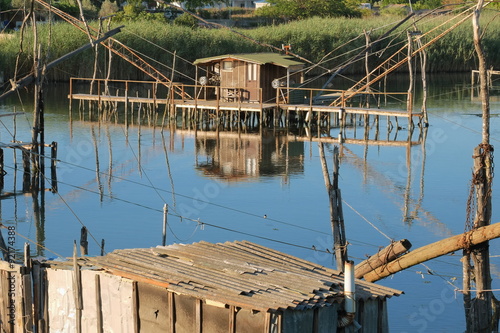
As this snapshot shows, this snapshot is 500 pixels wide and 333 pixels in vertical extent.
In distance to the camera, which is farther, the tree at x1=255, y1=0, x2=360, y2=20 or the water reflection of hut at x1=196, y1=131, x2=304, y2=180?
the tree at x1=255, y1=0, x2=360, y2=20

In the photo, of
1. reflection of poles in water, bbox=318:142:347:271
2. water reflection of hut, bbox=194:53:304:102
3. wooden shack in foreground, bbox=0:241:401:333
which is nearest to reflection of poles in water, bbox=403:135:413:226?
water reflection of hut, bbox=194:53:304:102

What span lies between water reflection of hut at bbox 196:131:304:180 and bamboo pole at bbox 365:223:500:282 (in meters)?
15.3

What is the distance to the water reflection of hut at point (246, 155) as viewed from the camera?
3152 cm

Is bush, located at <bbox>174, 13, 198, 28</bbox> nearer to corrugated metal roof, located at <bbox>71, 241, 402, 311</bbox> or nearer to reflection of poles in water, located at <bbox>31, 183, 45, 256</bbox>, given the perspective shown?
reflection of poles in water, located at <bbox>31, 183, 45, 256</bbox>

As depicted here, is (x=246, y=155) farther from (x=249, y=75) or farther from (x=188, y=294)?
(x=188, y=294)

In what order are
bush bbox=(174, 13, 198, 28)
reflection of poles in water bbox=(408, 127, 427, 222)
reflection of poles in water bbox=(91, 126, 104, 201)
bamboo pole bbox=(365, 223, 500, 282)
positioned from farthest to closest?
1. bush bbox=(174, 13, 198, 28)
2. reflection of poles in water bbox=(91, 126, 104, 201)
3. reflection of poles in water bbox=(408, 127, 427, 222)
4. bamboo pole bbox=(365, 223, 500, 282)

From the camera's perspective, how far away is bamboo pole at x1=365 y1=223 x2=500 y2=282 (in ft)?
46.3

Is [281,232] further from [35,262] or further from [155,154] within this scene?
[155,154]

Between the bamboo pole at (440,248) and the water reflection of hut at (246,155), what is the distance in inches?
604

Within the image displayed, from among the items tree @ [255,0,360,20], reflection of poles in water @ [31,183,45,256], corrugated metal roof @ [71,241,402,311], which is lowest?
reflection of poles in water @ [31,183,45,256]

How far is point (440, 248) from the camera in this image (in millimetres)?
14547

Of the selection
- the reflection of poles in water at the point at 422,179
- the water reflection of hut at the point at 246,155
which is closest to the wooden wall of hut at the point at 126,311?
the reflection of poles in water at the point at 422,179

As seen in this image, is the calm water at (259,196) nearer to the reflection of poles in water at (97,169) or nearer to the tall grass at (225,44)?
the reflection of poles in water at (97,169)

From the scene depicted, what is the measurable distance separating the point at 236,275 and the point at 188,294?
91cm
